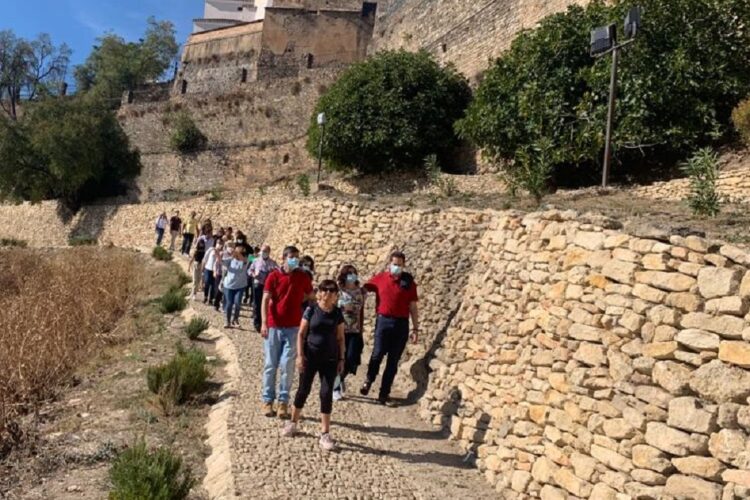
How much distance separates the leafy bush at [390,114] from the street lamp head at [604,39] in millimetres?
8313

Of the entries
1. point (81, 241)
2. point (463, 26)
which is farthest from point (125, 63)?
point (463, 26)

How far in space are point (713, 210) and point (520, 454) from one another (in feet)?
13.1

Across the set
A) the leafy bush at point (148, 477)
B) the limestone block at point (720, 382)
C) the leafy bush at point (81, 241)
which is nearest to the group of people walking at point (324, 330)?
the leafy bush at point (148, 477)

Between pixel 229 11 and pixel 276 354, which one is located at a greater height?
pixel 229 11

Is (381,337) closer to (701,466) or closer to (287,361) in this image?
(287,361)

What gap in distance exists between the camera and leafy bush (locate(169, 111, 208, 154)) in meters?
32.9

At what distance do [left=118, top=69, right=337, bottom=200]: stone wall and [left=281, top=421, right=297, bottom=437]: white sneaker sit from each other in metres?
24.3

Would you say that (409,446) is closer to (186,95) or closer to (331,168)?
(331,168)

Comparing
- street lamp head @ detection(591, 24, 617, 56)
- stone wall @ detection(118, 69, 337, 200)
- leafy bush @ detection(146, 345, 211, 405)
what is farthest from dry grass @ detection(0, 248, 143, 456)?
stone wall @ detection(118, 69, 337, 200)

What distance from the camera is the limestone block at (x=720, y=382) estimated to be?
407 cm

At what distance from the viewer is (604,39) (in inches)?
419

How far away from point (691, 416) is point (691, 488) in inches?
18.3

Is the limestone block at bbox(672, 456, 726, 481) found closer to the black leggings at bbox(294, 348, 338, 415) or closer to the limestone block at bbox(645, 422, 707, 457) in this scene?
the limestone block at bbox(645, 422, 707, 457)

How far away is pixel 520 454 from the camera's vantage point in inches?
221
